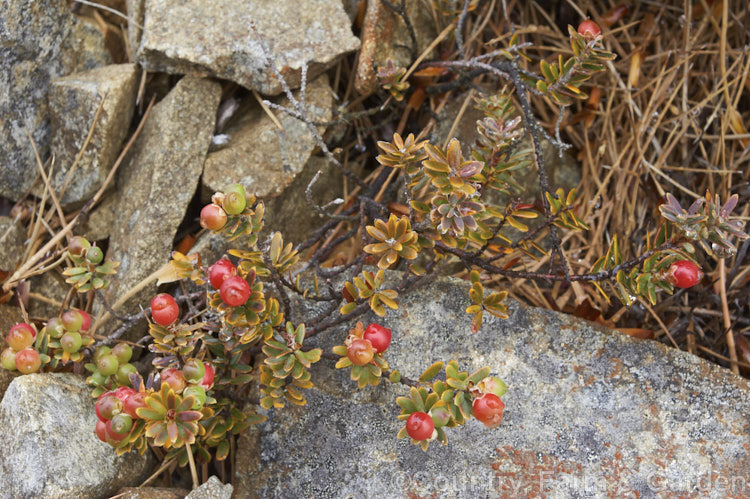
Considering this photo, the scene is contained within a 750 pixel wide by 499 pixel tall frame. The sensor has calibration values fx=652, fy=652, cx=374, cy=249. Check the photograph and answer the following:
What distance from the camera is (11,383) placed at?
2146 mm

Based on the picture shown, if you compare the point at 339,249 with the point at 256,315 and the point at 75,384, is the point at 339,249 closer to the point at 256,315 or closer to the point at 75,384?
the point at 256,315

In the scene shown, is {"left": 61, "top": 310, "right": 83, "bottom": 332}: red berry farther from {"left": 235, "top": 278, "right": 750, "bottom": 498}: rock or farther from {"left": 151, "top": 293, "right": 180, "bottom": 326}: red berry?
{"left": 235, "top": 278, "right": 750, "bottom": 498}: rock

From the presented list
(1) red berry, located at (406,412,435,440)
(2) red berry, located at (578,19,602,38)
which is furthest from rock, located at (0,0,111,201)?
(2) red berry, located at (578,19,602,38)

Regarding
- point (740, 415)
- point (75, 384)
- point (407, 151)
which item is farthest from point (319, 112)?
point (740, 415)

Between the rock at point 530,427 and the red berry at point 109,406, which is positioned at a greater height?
the red berry at point 109,406

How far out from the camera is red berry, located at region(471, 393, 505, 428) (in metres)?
1.76

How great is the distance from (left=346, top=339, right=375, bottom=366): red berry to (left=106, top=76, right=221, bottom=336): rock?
3.20 ft

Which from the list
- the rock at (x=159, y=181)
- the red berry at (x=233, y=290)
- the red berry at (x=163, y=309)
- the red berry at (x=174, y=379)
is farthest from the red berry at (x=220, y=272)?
the rock at (x=159, y=181)

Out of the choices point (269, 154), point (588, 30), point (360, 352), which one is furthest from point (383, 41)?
point (360, 352)

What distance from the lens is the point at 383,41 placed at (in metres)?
2.74

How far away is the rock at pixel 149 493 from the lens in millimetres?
2070

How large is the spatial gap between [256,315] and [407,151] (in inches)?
27.4

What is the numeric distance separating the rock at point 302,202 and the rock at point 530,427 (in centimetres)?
56

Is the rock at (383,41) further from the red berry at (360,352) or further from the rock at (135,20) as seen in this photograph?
the red berry at (360,352)
